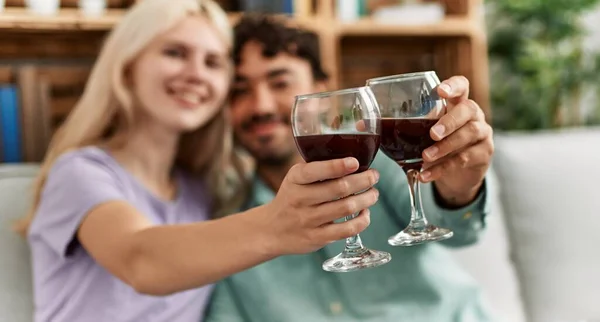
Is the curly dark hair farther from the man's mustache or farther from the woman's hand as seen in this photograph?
the woman's hand

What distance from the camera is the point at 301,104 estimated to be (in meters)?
0.84

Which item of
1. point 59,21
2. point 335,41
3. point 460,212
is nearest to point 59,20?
point 59,21

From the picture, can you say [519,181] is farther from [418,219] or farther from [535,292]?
[418,219]

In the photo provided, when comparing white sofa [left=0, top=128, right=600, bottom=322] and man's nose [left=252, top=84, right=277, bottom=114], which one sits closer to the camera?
man's nose [left=252, top=84, right=277, bottom=114]

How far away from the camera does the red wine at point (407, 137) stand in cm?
87

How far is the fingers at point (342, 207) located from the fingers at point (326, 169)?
4cm

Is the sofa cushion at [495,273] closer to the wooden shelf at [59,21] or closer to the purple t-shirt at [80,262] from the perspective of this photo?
the purple t-shirt at [80,262]

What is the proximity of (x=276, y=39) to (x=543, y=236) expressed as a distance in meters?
0.90

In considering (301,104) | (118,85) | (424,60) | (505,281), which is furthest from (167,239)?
(424,60)

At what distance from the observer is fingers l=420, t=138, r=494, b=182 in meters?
0.97

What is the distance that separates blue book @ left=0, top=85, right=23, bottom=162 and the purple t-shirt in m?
0.68

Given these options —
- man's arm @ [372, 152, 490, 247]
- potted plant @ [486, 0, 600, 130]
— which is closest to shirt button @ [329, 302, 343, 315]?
man's arm @ [372, 152, 490, 247]

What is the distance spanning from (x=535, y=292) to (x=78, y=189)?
1240 mm

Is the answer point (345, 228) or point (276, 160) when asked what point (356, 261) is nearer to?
point (345, 228)
